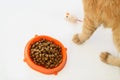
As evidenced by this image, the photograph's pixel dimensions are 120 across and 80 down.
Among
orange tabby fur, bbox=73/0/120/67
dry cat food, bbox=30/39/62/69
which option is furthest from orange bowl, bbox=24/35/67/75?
orange tabby fur, bbox=73/0/120/67

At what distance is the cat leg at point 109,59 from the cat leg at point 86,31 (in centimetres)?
15

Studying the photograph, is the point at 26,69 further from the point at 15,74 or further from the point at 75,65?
the point at 75,65

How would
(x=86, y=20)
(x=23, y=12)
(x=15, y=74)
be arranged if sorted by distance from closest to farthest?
(x=86, y=20), (x=15, y=74), (x=23, y=12)

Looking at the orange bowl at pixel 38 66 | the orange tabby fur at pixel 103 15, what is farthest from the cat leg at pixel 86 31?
the orange bowl at pixel 38 66

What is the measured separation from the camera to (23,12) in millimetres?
1604

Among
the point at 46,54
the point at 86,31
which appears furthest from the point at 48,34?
the point at 86,31

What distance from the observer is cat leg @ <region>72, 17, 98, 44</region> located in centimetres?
121

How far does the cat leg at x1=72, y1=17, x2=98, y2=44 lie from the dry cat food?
0.13 meters

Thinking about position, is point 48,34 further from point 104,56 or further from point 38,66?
point 104,56

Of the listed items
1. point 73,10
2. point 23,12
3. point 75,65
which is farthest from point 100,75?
point 23,12

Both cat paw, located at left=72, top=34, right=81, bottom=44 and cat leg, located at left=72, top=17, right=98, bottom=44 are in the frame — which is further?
cat paw, located at left=72, top=34, right=81, bottom=44

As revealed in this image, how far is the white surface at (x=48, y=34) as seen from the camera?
1396 mm

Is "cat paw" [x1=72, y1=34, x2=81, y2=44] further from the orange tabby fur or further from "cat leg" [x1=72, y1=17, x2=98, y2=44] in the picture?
the orange tabby fur

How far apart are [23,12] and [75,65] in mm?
522
